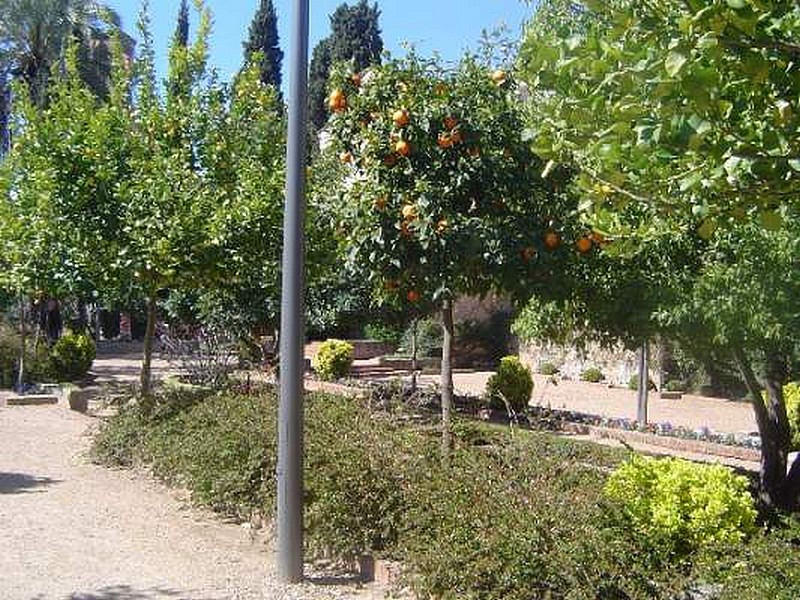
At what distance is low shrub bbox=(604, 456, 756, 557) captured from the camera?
195 inches

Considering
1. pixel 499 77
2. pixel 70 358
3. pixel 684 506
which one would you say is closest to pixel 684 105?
pixel 684 506

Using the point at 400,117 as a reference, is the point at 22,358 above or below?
below

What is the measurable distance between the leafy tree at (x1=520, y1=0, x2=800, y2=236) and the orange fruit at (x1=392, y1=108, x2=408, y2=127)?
3.44 metres

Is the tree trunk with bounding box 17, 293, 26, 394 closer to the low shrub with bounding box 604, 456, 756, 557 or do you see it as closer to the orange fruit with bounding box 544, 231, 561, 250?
the orange fruit with bounding box 544, 231, 561, 250

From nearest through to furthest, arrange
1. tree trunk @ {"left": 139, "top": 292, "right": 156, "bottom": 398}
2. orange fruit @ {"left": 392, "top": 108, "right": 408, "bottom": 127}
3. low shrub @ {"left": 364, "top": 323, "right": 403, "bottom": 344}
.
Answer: orange fruit @ {"left": 392, "top": 108, "right": 408, "bottom": 127}
tree trunk @ {"left": 139, "top": 292, "right": 156, "bottom": 398}
low shrub @ {"left": 364, "top": 323, "right": 403, "bottom": 344}

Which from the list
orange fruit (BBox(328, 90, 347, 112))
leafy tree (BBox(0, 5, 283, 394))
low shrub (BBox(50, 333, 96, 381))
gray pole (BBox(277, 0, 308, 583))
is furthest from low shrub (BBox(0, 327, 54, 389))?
gray pole (BBox(277, 0, 308, 583))

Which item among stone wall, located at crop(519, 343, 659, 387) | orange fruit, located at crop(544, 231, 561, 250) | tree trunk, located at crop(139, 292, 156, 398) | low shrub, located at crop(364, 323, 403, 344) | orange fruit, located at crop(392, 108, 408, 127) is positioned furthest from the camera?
low shrub, located at crop(364, 323, 403, 344)

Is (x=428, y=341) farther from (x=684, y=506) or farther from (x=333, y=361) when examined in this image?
(x=684, y=506)

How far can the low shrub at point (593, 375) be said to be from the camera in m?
25.9

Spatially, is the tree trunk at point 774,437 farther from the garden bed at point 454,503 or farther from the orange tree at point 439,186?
the garden bed at point 454,503

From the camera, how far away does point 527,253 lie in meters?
7.29

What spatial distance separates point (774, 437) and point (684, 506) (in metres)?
4.19

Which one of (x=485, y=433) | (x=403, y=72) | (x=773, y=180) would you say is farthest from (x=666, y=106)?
(x=403, y=72)

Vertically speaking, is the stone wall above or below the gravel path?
above
